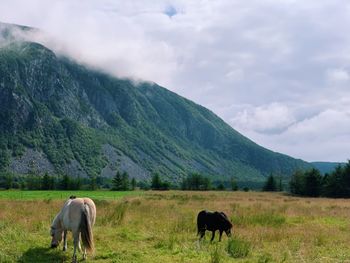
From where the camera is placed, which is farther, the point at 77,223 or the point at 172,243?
the point at 172,243

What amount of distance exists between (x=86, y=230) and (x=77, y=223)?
1.55ft

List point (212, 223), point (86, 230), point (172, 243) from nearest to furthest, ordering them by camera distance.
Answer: point (86, 230)
point (172, 243)
point (212, 223)

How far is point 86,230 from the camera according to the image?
14.0 m

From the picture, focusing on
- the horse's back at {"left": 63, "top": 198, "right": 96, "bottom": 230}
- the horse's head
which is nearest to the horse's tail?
the horse's back at {"left": 63, "top": 198, "right": 96, "bottom": 230}

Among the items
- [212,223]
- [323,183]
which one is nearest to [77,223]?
[212,223]

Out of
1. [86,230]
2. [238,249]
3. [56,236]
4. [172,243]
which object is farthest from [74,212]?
[238,249]

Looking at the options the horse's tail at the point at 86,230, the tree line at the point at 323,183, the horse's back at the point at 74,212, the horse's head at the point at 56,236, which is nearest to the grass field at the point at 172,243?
the horse's head at the point at 56,236

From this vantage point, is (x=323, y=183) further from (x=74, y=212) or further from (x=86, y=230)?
(x=86, y=230)

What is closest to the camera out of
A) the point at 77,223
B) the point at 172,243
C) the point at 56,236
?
the point at 77,223

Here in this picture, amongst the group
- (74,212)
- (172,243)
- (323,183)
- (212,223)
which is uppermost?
(323,183)

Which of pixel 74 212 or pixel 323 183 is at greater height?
pixel 323 183

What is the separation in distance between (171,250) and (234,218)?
898 centimetres

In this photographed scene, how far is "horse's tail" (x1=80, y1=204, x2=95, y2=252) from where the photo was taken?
44.8ft

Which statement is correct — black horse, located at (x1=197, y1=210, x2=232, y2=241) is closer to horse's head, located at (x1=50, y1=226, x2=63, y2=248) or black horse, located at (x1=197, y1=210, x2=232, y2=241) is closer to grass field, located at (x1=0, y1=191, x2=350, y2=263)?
grass field, located at (x1=0, y1=191, x2=350, y2=263)
